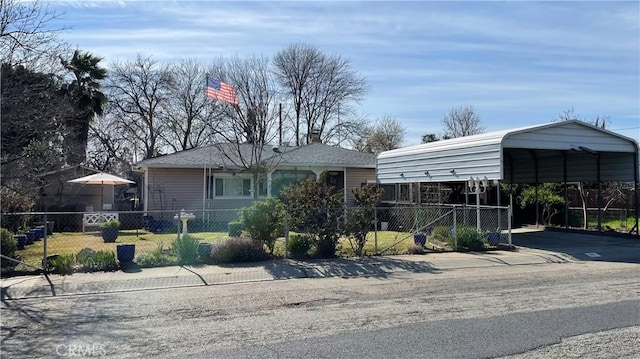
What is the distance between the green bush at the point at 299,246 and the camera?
1284 centimetres

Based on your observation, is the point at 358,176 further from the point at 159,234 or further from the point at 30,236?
the point at 30,236

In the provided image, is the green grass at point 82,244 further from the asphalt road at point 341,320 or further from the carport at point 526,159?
the carport at point 526,159

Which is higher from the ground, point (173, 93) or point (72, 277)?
point (173, 93)

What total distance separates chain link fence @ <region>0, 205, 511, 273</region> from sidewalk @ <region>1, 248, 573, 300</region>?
0.80m

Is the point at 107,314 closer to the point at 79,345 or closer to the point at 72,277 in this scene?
the point at 79,345

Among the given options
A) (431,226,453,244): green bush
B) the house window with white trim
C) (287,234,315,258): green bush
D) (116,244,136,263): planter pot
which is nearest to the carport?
(431,226,453,244): green bush

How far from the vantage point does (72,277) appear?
403 inches

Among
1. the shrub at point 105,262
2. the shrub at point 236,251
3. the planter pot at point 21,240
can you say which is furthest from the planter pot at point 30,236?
the shrub at point 236,251

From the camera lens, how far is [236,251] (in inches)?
475

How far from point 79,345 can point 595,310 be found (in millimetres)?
6948

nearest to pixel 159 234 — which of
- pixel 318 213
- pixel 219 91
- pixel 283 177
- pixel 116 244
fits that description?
pixel 116 244

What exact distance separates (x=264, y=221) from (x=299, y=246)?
1108 mm

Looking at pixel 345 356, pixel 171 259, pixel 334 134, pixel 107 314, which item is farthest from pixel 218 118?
pixel 345 356

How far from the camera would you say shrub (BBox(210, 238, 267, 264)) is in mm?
11977
